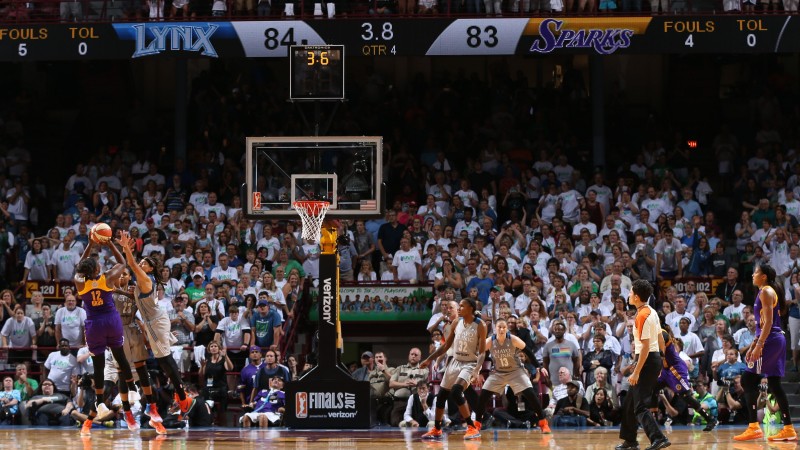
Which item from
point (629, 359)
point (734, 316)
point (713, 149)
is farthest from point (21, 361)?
point (713, 149)

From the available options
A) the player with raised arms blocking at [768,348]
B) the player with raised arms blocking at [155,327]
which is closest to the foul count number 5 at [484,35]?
the player with raised arms blocking at [155,327]

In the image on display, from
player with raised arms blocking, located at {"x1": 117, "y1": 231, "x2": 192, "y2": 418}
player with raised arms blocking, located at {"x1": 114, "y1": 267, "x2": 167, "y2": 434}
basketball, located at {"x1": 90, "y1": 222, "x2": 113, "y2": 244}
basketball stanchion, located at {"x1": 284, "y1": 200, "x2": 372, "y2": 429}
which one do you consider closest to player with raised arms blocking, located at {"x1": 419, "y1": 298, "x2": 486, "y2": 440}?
basketball stanchion, located at {"x1": 284, "y1": 200, "x2": 372, "y2": 429}

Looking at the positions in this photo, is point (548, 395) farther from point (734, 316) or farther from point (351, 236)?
point (351, 236)

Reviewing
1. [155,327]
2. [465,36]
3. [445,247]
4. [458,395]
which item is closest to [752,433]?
[458,395]

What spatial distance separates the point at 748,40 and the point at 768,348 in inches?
420

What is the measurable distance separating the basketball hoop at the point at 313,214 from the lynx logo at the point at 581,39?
755 centimetres

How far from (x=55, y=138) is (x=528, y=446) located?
57.5ft

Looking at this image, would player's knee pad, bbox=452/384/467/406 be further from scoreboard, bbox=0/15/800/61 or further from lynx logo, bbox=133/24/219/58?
lynx logo, bbox=133/24/219/58

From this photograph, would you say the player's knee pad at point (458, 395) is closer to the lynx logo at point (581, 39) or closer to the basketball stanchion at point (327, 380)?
the basketball stanchion at point (327, 380)

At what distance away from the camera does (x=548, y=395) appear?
20750 mm

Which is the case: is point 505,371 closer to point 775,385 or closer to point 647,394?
point 775,385

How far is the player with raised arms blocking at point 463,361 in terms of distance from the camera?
57.8ft

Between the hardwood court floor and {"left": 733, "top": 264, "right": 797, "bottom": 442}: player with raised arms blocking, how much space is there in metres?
0.47

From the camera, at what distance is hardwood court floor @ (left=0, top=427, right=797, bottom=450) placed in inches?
628
